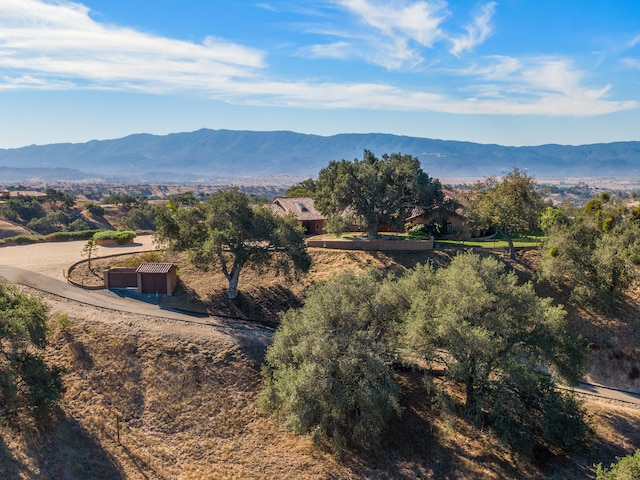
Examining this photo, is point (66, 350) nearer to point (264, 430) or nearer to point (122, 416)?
point (122, 416)

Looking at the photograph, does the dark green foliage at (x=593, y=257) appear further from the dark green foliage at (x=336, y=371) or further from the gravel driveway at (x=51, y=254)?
the gravel driveway at (x=51, y=254)

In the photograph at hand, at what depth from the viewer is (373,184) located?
4381 cm

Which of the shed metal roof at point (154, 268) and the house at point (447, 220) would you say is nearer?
the shed metal roof at point (154, 268)

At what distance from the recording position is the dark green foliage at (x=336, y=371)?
2319 centimetres

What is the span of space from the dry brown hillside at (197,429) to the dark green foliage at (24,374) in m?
1.59

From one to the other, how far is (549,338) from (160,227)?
28.5 m

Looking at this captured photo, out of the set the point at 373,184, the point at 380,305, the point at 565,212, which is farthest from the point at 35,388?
the point at 565,212

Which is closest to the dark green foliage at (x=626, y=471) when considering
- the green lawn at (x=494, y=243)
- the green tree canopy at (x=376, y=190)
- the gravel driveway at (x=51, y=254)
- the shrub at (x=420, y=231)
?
the green tree canopy at (x=376, y=190)

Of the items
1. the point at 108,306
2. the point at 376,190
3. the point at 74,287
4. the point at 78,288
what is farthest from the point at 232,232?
the point at 376,190

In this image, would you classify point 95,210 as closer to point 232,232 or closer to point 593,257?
point 232,232

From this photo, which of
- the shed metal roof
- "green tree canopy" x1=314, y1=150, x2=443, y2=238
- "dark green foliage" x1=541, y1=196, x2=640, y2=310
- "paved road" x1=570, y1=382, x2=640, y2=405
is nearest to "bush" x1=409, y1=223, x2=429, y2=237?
"green tree canopy" x1=314, y1=150, x2=443, y2=238

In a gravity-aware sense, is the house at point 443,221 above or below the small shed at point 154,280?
above

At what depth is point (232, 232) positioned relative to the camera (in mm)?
35250

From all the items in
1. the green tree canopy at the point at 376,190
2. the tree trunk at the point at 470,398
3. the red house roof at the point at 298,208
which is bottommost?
the tree trunk at the point at 470,398
